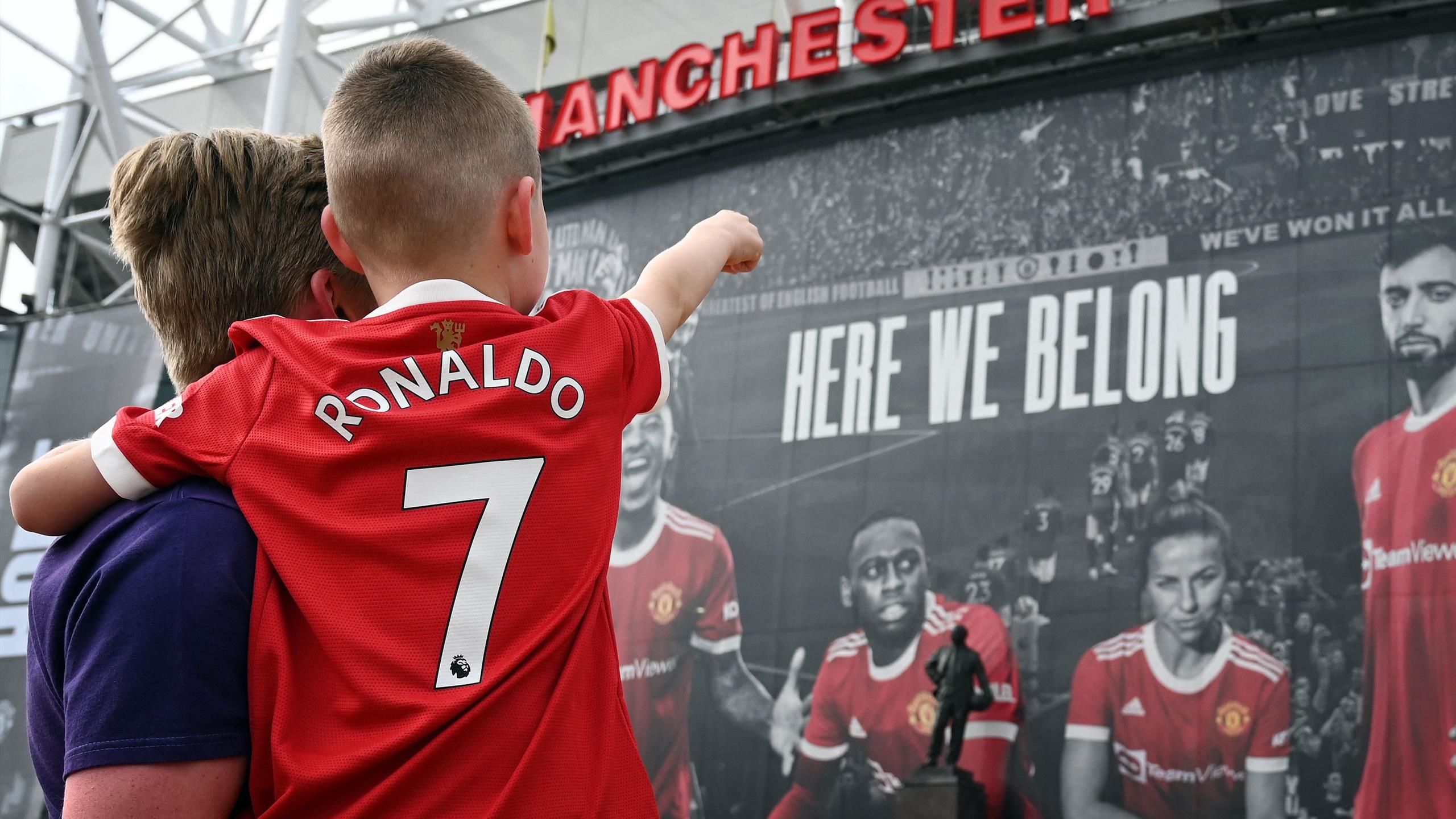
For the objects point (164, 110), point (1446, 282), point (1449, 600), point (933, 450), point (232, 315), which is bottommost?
point (232, 315)

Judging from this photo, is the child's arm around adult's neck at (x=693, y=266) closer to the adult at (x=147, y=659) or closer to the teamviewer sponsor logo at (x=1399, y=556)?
the adult at (x=147, y=659)

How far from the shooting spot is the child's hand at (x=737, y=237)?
1.11m

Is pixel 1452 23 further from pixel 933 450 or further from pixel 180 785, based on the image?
pixel 180 785

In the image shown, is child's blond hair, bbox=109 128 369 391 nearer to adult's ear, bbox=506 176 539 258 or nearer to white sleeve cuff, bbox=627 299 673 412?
adult's ear, bbox=506 176 539 258

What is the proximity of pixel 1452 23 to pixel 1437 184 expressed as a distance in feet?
4.39

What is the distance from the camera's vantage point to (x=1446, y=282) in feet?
28.5

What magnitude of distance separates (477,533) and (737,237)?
1.37ft

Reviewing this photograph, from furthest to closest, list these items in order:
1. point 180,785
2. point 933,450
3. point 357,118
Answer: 1. point 933,450
2. point 357,118
3. point 180,785

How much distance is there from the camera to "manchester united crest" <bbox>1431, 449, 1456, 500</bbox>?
8.32 meters

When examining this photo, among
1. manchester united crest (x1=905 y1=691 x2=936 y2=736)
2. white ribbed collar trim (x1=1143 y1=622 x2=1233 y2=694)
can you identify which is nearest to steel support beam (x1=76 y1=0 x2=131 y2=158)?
manchester united crest (x1=905 y1=691 x2=936 y2=736)

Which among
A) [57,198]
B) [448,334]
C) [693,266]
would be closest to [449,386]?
[448,334]

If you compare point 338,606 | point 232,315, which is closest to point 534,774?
point 338,606

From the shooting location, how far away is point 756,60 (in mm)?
11836

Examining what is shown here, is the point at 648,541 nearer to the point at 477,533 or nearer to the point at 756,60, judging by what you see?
the point at 756,60
